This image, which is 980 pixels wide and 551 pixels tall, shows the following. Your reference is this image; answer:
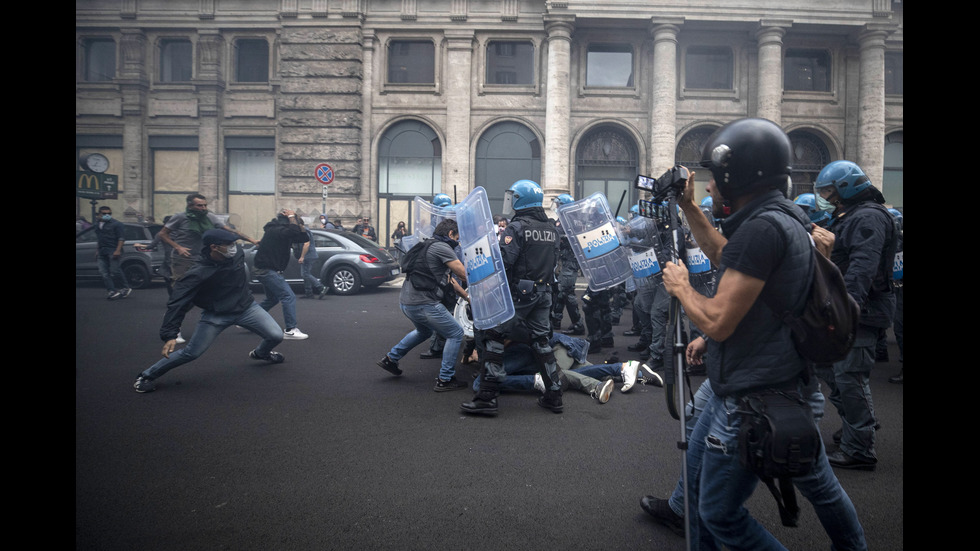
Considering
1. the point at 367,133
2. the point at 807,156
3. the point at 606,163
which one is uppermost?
the point at 367,133

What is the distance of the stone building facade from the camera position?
Answer: 2028cm

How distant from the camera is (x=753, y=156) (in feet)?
6.86

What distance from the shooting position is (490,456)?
4023 millimetres

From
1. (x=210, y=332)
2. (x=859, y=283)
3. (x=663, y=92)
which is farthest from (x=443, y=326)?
(x=663, y=92)

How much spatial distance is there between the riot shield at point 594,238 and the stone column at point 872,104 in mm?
17735

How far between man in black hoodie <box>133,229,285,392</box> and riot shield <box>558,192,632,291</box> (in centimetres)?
364

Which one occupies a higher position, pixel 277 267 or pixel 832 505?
pixel 277 267

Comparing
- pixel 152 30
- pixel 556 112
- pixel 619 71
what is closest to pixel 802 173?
pixel 619 71

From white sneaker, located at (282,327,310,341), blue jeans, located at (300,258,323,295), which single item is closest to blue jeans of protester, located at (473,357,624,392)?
white sneaker, located at (282,327,310,341)

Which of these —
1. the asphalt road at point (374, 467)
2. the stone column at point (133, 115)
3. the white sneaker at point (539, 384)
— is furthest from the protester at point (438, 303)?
the stone column at point (133, 115)

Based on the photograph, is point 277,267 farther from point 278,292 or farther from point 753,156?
point 753,156

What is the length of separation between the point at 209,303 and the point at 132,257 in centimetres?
926

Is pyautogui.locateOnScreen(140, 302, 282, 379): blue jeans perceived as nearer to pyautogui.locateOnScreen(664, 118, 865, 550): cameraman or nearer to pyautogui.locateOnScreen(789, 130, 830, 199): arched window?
pyautogui.locateOnScreen(664, 118, 865, 550): cameraman

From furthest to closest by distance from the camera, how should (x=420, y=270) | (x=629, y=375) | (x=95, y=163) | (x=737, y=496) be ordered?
(x=95, y=163) → (x=420, y=270) → (x=629, y=375) → (x=737, y=496)
